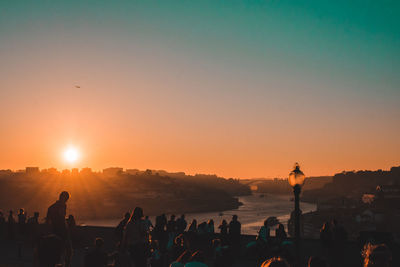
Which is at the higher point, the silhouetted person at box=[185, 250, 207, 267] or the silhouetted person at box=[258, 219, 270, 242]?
the silhouetted person at box=[185, 250, 207, 267]

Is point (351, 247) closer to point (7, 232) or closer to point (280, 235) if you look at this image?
point (280, 235)

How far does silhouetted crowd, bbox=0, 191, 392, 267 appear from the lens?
22.3ft

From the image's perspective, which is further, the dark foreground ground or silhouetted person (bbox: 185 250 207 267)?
the dark foreground ground

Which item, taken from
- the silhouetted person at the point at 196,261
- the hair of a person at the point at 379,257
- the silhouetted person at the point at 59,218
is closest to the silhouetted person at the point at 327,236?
the silhouetted person at the point at 196,261

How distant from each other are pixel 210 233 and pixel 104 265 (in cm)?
998

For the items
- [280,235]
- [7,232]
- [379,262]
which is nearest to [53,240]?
[379,262]

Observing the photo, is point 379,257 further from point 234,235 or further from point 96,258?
point 234,235

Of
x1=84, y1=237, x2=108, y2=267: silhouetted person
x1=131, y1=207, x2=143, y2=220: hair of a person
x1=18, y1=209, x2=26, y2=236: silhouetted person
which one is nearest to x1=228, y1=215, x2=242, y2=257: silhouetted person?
x1=131, y1=207, x2=143, y2=220: hair of a person

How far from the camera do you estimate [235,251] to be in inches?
687

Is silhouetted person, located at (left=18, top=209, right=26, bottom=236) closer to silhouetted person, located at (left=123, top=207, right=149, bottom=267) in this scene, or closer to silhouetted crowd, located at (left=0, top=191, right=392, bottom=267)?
silhouetted crowd, located at (left=0, top=191, right=392, bottom=267)

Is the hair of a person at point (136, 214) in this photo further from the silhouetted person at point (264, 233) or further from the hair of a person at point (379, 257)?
the silhouetted person at point (264, 233)

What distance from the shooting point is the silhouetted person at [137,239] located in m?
9.55

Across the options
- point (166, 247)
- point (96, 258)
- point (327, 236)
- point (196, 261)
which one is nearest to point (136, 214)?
point (96, 258)

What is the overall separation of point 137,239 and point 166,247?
23.1 feet
